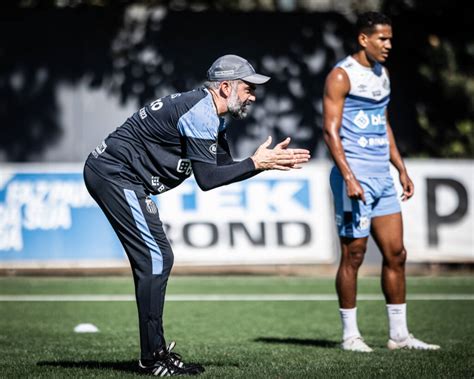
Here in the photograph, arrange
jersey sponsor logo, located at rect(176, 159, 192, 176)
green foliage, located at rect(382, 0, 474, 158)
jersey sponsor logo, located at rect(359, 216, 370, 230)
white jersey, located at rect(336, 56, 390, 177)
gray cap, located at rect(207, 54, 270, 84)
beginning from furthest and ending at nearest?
green foliage, located at rect(382, 0, 474, 158) → white jersey, located at rect(336, 56, 390, 177) → jersey sponsor logo, located at rect(359, 216, 370, 230) → jersey sponsor logo, located at rect(176, 159, 192, 176) → gray cap, located at rect(207, 54, 270, 84)

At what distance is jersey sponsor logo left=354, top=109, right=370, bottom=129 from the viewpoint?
27.0 feet

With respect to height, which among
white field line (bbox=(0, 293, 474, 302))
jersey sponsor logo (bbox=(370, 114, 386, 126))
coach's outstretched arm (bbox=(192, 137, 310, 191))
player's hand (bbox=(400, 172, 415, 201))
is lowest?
white field line (bbox=(0, 293, 474, 302))

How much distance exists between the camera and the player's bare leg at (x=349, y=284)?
816cm

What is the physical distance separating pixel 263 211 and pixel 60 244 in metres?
2.84

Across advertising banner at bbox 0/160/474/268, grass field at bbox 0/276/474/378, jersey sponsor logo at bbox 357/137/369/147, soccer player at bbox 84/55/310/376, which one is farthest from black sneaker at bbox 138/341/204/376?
advertising banner at bbox 0/160/474/268

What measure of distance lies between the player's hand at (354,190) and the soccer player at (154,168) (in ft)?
4.78

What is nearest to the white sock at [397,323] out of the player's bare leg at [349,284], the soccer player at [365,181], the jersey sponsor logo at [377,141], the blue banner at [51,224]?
the soccer player at [365,181]

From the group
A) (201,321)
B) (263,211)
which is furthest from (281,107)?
(201,321)

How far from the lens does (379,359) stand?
24.3ft

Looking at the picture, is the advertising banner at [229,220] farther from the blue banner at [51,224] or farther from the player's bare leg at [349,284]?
the player's bare leg at [349,284]

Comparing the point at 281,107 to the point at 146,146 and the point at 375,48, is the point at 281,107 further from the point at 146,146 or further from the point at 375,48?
the point at 146,146

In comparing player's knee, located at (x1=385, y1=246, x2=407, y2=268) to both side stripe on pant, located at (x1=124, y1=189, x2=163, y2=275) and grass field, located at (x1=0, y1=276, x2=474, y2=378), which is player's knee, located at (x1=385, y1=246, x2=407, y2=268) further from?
side stripe on pant, located at (x1=124, y1=189, x2=163, y2=275)

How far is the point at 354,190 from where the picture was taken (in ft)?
25.6

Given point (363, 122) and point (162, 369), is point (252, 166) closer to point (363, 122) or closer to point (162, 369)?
point (162, 369)
